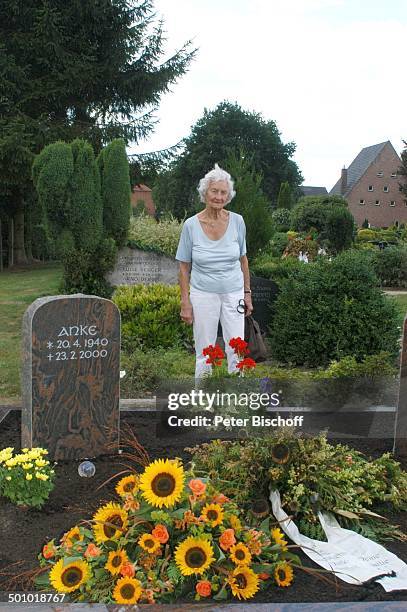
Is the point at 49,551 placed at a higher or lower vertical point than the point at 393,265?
higher

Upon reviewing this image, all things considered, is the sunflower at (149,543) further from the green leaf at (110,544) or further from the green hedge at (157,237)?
the green hedge at (157,237)

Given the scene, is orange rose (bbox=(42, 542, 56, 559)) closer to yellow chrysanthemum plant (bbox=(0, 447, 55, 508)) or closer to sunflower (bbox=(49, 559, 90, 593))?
sunflower (bbox=(49, 559, 90, 593))

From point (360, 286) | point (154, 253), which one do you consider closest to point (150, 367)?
point (360, 286)

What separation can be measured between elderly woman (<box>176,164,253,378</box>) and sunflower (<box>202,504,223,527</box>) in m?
2.30

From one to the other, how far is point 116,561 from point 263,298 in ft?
20.0

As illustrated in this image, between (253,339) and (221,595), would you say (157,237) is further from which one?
(221,595)

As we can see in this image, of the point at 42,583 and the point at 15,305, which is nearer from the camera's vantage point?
the point at 42,583

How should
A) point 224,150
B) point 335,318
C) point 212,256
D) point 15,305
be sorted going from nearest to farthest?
point 212,256
point 335,318
point 15,305
point 224,150

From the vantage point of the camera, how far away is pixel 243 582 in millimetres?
2252

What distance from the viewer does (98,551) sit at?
7.63ft

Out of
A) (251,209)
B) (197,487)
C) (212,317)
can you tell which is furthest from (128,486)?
(251,209)

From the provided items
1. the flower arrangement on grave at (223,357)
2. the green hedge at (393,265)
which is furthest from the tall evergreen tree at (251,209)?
the green hedge at (393,265)

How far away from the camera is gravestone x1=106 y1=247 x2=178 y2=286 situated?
1129 cm

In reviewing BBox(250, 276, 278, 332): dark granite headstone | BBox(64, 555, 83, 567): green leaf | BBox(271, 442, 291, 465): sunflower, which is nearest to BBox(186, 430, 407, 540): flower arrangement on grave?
BBox(271, 442, 291, 465): sunflower
